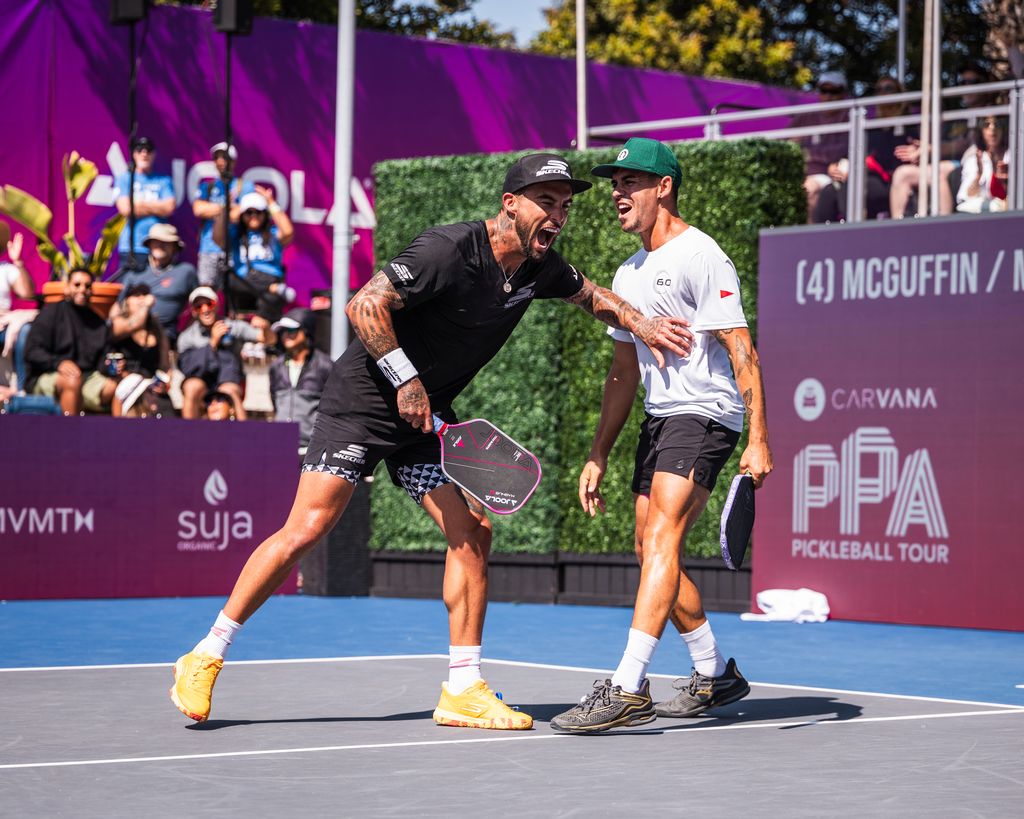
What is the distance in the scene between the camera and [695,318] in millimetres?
6953

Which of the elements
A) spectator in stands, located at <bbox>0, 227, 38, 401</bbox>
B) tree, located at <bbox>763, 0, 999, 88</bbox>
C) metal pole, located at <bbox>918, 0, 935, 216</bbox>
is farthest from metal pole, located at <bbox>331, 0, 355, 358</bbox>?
tree, located at <bbox>763, 0, 999, 88</bbox>

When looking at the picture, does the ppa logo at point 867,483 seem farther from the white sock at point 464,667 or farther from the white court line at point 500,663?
the white sock at point 464,667

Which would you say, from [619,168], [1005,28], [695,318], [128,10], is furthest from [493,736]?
[1005,28]

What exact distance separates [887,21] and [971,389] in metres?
23.8

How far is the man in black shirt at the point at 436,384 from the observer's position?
6.54 meters

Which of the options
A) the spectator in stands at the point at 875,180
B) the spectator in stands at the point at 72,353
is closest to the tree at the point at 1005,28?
the spectator in stands at the point at 875,180

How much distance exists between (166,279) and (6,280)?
1406 mm

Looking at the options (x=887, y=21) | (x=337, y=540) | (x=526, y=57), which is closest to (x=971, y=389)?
(x=337, y=540)

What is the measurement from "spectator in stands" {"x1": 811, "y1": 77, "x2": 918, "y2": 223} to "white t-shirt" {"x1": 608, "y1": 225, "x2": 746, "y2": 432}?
663 cm

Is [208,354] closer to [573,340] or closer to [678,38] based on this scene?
[573,340]

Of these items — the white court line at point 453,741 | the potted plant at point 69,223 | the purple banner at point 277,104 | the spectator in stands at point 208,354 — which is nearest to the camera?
the white court line at point 453,741

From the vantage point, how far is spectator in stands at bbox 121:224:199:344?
15.7 meters

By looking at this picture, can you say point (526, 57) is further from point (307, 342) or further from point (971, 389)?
point (971, 389)

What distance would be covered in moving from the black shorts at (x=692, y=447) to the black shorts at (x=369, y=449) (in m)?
0.83
